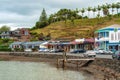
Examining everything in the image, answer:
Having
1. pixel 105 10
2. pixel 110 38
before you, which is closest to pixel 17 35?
pixel 105 10

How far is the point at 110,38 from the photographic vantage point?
108 metres

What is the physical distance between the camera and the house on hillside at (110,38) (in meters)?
105

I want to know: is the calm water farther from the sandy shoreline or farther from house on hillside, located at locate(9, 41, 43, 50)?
house on hillside, located at locate(9, 41, 43, 50)

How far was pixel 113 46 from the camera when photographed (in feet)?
354

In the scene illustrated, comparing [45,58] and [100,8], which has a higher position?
[100,8]

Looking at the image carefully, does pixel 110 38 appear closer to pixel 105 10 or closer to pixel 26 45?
pixel 26 45

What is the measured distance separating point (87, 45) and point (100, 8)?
6965cm

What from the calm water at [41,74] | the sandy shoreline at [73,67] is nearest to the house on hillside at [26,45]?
the sandy shoreline at [73,67]

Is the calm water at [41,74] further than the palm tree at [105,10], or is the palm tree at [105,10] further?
the palm tree at [105,10]

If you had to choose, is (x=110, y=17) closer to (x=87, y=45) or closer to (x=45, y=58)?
(x=87, y=45)

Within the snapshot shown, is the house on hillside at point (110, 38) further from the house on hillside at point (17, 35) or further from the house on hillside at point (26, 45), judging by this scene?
the house on hillside at point (17, 35)

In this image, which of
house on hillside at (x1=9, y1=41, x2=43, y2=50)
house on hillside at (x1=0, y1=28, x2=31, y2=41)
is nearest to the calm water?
house on hillside at (x1=9, y1=41, x2=43, y2=50)

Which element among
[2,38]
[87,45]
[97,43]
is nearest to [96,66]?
[97,43]

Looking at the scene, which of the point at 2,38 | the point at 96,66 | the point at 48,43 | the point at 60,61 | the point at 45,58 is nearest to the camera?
the point at 96,66
